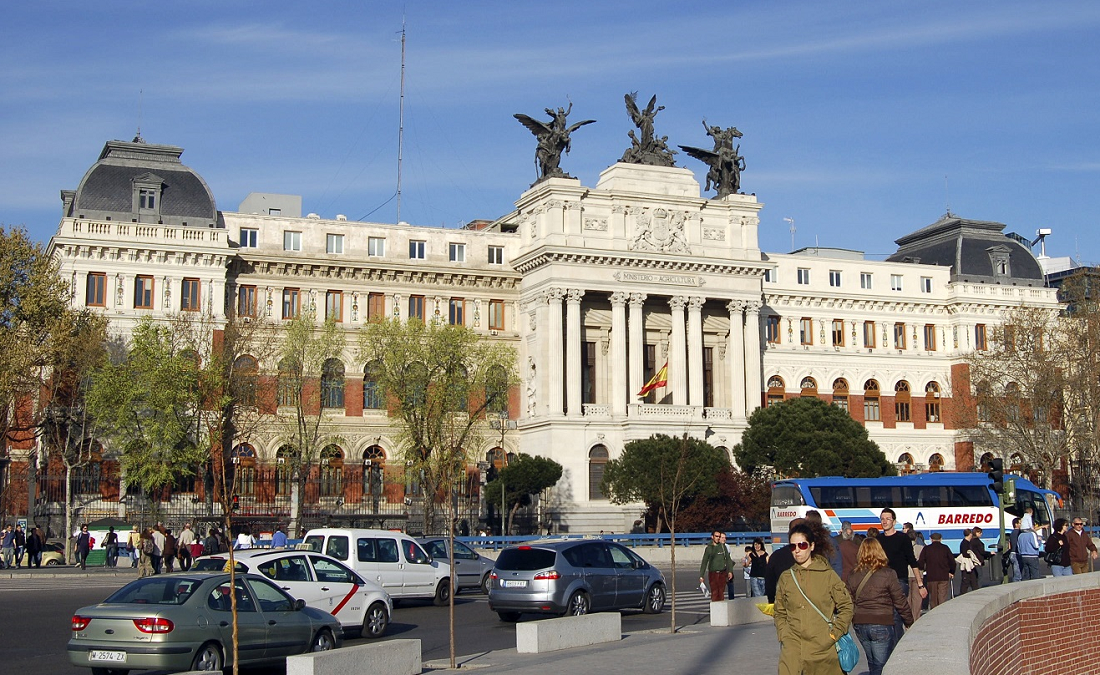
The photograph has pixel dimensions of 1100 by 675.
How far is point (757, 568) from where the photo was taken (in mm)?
30016

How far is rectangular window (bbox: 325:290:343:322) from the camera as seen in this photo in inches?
2778

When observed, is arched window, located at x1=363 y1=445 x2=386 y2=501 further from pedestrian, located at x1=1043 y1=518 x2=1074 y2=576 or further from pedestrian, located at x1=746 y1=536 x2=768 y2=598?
pedestrian, located at x1=1043 y1=518 x2=1074 y2=576

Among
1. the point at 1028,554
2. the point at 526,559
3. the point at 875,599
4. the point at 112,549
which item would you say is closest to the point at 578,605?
the point at 526,559

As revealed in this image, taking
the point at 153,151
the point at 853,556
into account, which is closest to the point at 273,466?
the point at 153,151

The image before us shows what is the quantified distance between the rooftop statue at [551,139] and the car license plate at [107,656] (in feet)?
182

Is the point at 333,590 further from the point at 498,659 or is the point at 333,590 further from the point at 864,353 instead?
the point at 864,353

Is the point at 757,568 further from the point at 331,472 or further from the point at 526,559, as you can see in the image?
the point at 331,472

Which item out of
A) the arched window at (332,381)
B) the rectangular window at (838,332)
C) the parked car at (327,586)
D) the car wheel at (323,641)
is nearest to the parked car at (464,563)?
the parked car at (327,586)

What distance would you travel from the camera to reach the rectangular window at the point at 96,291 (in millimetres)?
64438

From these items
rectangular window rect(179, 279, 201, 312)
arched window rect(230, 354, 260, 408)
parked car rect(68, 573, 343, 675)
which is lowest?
parked car rect(68, 573, 343, 675)

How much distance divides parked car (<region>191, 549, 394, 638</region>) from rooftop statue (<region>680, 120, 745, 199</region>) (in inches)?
2077

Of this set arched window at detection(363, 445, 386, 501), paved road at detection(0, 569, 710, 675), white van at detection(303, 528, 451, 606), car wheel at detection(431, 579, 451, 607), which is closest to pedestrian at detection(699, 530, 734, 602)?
paved road at detection(0, 569, 710, 675)

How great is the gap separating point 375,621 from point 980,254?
71.8m

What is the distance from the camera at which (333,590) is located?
24.7 meters
